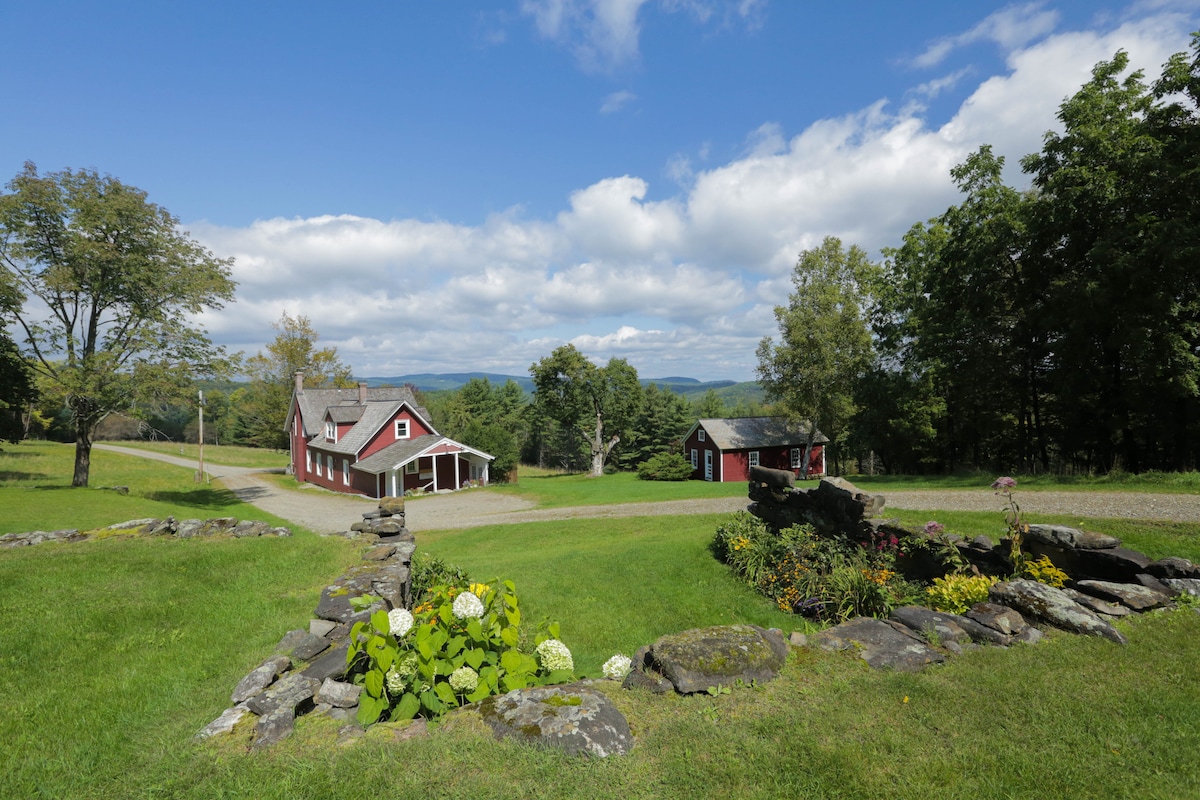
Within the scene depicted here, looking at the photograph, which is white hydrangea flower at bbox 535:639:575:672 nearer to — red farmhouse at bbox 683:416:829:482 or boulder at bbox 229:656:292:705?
boulder at bbox 229:656:292:705

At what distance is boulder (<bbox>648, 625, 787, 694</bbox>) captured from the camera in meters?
3.95

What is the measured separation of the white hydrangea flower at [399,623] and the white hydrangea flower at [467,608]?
0.35 metres

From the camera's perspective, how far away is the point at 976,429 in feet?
92.5

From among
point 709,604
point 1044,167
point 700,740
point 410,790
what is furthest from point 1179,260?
point 410,790

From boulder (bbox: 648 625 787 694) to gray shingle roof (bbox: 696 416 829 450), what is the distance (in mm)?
31060

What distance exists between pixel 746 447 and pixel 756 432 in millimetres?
1959

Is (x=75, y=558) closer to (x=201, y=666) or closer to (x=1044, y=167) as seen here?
(x=201, y=666)

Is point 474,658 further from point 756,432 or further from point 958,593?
point 756,432

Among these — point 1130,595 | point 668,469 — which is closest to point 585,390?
point 668,469

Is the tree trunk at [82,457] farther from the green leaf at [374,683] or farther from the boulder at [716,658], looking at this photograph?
the boulder at [716,658]

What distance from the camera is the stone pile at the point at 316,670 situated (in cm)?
364

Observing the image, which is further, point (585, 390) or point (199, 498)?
point (585, 390)

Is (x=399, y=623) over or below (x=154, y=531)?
over

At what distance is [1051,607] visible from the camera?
4.95 m
